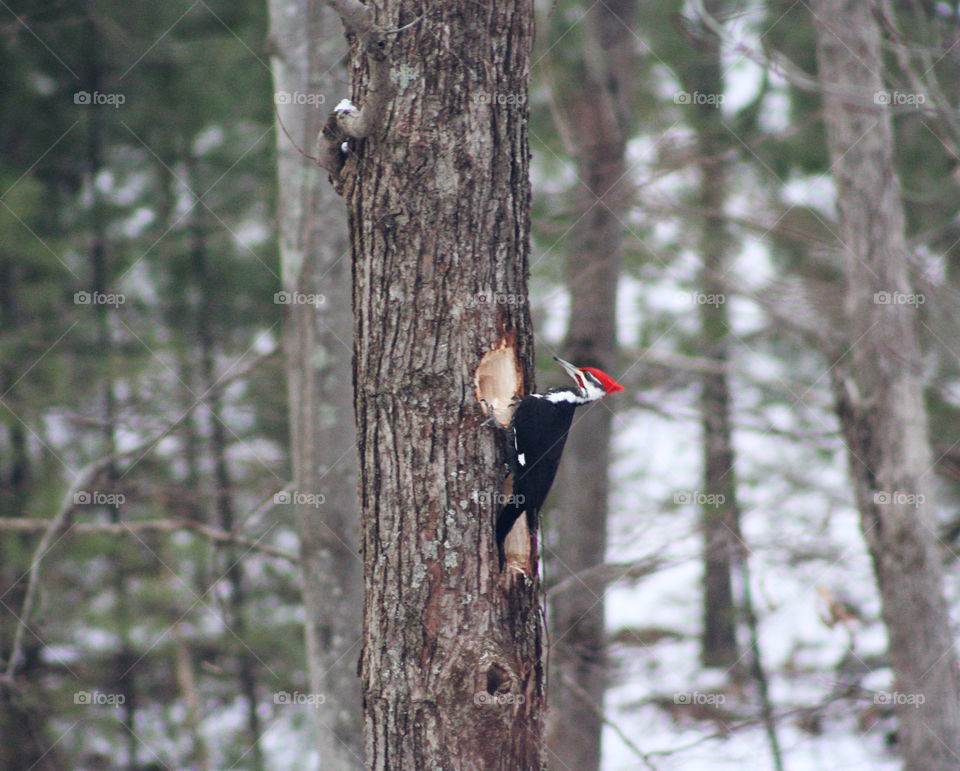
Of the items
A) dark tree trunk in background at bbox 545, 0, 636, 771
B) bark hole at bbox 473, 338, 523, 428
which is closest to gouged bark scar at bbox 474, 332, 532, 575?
bark hole at bbox 473, 338, 523, 428

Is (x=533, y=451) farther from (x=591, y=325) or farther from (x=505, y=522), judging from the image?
(x=591, y=325)

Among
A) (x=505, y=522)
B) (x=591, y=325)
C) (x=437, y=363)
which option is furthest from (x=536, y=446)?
(x=591, y=325)

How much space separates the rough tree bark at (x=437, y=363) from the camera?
261cm

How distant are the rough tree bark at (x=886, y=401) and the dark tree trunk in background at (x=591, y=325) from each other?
1.35m

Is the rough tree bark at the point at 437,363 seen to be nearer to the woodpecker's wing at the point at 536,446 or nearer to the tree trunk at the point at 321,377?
the woodpecker's wing at the point at 536,446

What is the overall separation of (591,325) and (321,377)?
1.95 m

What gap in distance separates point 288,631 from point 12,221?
484cm

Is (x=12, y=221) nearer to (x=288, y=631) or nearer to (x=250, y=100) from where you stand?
(x=250, y=100)

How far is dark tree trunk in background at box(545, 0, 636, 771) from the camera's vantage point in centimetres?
568

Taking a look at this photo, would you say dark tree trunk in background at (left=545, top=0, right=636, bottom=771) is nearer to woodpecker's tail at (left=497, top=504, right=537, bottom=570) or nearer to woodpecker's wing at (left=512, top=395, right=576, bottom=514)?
woodpecker's wing at (left=512, top=395, right=576, bottom=514)

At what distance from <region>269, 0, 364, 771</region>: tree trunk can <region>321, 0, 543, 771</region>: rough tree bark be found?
2.01m

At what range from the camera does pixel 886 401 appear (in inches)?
211

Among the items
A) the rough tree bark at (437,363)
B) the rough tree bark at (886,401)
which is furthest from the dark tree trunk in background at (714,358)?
the rough tree bark at (437,363)

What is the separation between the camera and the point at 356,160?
2824 millimetres
